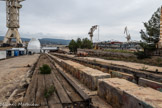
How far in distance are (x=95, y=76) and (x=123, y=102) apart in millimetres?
2144

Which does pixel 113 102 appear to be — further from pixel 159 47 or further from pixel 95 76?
pixel 159 47

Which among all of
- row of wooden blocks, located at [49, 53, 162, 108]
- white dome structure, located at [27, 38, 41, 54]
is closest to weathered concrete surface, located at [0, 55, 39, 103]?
row of wooden blocks, located at [49, 53, 162, 108]

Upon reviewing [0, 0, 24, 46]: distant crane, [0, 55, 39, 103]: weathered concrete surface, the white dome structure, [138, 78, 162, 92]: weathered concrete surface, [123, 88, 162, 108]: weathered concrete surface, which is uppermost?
[0, 0, 24, 46]: distant crane

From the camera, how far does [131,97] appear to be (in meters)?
2.79

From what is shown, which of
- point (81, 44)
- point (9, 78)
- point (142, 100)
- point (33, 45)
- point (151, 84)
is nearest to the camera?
point (142, 100)

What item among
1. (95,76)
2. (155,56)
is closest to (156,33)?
(155,56)

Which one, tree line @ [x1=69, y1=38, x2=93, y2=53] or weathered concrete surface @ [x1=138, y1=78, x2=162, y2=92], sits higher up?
tree line @ [x1=69, y1=38, x2=93, y2=53]

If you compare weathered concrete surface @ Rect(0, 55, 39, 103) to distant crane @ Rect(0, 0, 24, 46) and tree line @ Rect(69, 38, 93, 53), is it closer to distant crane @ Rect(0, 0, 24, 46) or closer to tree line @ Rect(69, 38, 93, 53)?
tree line @ Rect(69, 38, 93, 53)

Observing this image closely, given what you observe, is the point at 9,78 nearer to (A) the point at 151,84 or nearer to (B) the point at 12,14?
(A) the point at 151,84

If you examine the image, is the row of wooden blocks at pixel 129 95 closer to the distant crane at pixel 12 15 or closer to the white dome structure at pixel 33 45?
the white dome structure at pixel 33 45

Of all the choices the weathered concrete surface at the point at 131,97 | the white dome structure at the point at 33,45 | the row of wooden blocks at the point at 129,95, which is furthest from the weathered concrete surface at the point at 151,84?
A: the white dome structure at the point at 33,45

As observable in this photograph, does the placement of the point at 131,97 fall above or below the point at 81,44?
below

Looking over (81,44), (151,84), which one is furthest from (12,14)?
(151,84)

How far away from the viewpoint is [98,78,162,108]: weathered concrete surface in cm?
249
